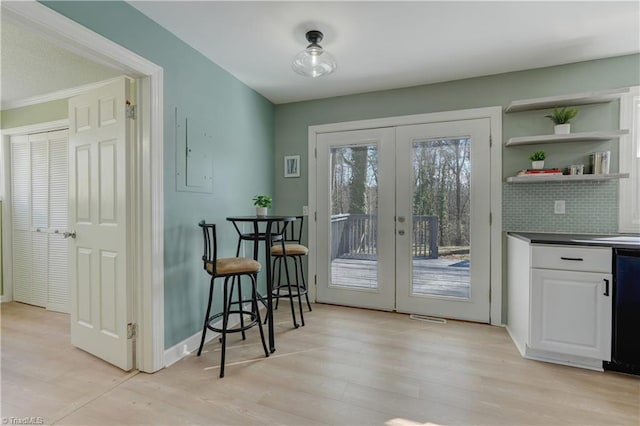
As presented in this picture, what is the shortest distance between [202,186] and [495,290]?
2851 mm

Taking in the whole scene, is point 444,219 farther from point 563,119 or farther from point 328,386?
point 328,386

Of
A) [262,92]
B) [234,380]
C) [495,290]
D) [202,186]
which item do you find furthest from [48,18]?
[495,290]

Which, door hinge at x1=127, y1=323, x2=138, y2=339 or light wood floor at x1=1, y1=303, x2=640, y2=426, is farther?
door hinge at x1=127, y1=323, x2=138, y2=339

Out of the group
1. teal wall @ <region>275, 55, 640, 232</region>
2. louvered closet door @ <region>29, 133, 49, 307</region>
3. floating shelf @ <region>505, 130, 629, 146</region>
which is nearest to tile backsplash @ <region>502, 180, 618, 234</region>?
teal wall @ <region>275, 55, 640, 232</region>

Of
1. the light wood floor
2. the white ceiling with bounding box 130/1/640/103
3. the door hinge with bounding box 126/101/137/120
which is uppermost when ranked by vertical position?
the white ceiling with bounding box 130/1/640/103

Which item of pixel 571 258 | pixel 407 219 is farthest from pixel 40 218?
pixel 571 258

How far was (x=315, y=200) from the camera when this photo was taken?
3439 mm

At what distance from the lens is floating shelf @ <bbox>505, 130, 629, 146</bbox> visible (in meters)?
2.32

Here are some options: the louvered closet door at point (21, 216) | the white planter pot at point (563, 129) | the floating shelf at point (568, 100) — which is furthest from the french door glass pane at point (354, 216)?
the louvered closet door at point (21, 216)

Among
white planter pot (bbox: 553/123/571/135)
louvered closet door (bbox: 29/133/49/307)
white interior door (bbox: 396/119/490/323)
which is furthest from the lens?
louvered closet door (bbox: 29/133/49/307)

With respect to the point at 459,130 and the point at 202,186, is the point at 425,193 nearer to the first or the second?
the point at 459,130

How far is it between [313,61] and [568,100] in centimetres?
211

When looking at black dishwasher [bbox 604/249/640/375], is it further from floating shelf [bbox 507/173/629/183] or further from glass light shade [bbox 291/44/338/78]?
glass light shade [bbox 291/44/338/78]

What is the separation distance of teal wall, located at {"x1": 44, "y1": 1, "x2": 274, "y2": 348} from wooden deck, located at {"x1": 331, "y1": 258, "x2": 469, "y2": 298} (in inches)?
54.6
